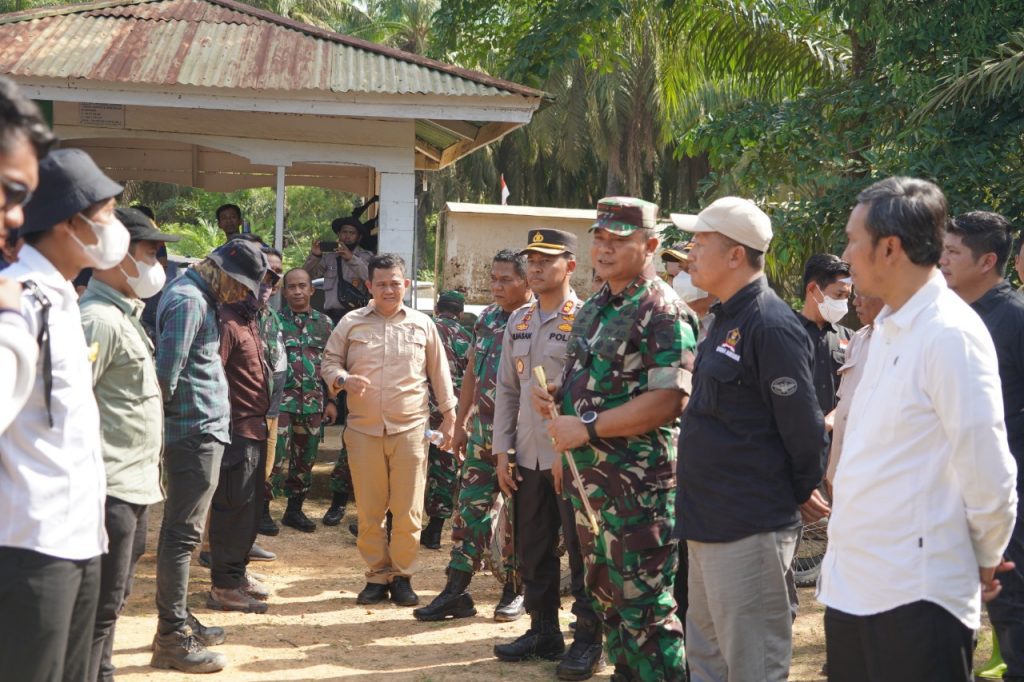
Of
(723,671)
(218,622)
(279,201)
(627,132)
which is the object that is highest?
(627,132)

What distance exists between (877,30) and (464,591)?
6.68 metres

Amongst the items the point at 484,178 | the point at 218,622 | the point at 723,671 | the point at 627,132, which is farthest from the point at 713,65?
the point at 484,178

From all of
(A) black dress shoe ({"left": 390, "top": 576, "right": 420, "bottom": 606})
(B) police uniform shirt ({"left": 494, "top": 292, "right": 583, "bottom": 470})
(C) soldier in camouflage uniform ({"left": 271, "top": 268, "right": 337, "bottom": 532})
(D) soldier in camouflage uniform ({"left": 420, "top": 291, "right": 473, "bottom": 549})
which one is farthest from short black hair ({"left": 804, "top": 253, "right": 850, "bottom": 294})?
(C) soldier in camouflage uniform ({"left": 271, "top": 268, "right": 337, "bottom": 532})

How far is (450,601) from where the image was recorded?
7023 mm

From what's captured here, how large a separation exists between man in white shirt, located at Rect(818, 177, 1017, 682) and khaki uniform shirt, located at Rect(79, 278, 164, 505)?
2832 mm

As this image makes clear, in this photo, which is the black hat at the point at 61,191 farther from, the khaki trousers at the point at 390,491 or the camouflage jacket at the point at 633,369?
the khaki trousers at the point at 390,491

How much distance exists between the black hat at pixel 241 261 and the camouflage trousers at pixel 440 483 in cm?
335

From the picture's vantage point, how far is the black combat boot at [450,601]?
7012 millimetres

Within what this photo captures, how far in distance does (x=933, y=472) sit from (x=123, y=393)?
10.5ft

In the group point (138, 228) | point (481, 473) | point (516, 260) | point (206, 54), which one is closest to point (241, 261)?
point (138, 228)

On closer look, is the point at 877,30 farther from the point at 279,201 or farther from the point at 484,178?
the point at 484,178

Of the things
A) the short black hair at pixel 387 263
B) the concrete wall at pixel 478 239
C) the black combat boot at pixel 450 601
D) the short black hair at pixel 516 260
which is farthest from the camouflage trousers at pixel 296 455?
the concrete wall at pixel 478 239

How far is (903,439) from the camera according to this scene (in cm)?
312

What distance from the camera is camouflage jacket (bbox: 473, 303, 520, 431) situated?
6.84 m
